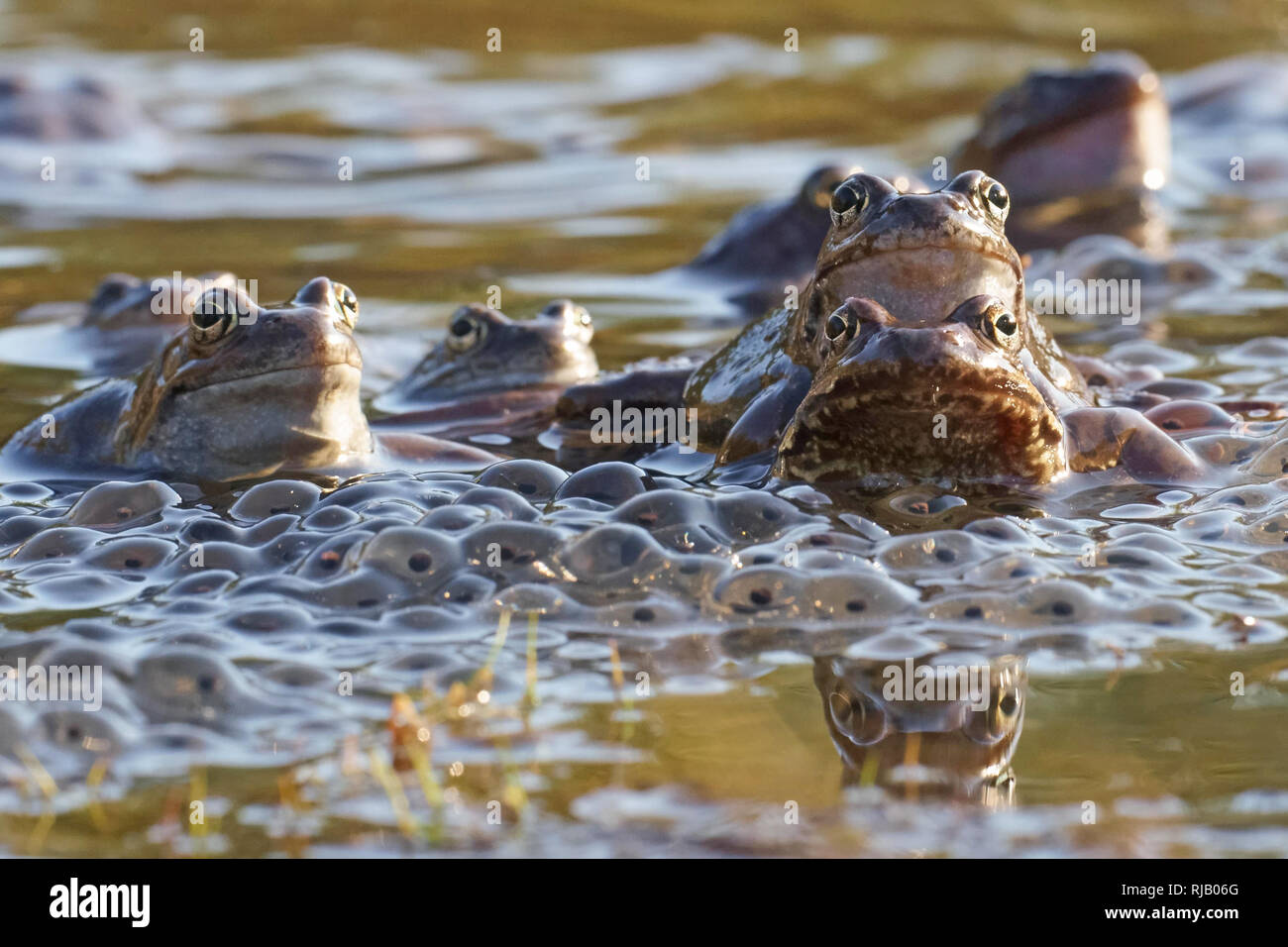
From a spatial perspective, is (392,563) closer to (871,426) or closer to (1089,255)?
(871,426)

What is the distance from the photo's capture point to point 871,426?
5168mm

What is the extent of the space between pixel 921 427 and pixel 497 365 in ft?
8.79

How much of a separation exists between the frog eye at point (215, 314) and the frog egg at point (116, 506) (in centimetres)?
59

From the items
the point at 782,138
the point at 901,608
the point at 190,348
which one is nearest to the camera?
the point at 901,608

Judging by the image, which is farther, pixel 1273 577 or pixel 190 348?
pixel 190 348

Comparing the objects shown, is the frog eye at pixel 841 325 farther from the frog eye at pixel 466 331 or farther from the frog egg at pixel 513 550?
the frog eye at pixel 466 331

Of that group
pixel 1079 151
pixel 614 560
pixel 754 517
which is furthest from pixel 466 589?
pixel 1079 151

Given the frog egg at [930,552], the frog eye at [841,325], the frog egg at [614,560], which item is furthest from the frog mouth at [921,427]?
the frog egg at [614,560]

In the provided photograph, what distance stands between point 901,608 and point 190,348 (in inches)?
108

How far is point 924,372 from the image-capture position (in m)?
4.93

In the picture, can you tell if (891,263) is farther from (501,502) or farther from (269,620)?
(269,620)

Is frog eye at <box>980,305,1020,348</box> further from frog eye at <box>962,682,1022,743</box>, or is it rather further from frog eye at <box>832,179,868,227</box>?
frog eye at <box>962,682,1022,743</box>

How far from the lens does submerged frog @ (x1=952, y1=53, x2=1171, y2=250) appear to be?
35.7 ft
